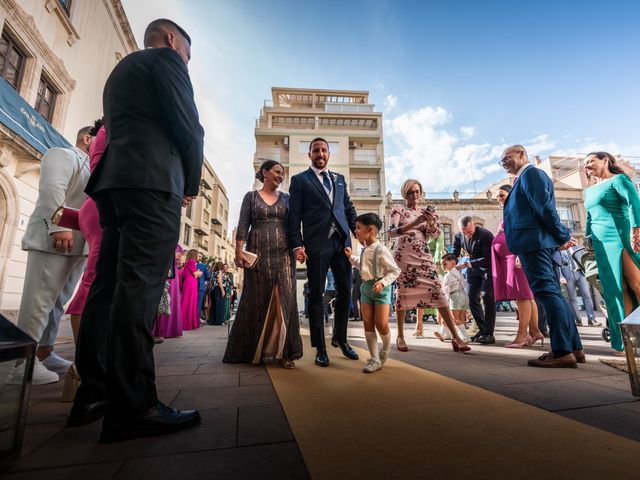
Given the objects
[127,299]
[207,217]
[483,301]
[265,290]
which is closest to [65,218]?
[127,299]

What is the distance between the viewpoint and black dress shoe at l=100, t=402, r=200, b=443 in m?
1.22

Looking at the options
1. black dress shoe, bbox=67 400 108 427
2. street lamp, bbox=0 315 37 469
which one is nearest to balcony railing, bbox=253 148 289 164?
black dress shoe, bbox=67 400 108 427

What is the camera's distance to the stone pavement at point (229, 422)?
38.6 inches

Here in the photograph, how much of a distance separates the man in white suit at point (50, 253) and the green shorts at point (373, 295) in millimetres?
2343

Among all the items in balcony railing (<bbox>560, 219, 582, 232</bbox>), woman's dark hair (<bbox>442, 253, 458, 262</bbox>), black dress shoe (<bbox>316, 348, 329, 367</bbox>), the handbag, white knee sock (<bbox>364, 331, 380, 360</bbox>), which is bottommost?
black dress shoe (<bbox>316, 348, 329, 367</bbox>)

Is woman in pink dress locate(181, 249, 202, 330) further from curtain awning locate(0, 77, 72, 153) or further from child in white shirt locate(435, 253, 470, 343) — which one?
child in white shirt locate(435, 253, 470, 343)

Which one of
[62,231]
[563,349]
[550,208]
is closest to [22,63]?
[62,231]

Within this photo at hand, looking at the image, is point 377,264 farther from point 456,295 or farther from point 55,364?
point 456,295

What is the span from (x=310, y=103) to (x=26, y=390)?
1318 inches

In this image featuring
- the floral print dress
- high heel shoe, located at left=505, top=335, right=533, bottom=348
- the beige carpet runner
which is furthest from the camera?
high heel shoe, located at left=505, top=335, right=533, bottom=348

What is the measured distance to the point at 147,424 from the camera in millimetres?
1260

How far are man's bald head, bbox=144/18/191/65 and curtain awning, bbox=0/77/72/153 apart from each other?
6.25 m

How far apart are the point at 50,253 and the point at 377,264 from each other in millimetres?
2603

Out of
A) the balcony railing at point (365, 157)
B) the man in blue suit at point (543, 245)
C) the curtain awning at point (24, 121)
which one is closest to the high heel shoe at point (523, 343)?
the man in blue suit at point (543, 245)
